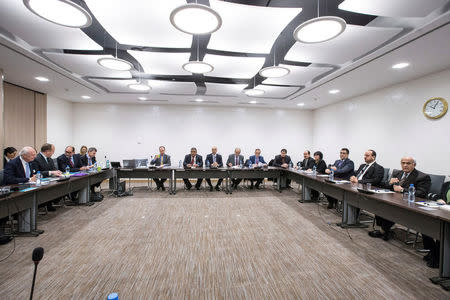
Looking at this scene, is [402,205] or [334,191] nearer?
[402,205]

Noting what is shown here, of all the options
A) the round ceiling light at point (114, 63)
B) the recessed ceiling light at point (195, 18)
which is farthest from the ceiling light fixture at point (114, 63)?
the recessed ceiling light at point (195, 18)

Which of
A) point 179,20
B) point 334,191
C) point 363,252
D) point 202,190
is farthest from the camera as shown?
point 202,190

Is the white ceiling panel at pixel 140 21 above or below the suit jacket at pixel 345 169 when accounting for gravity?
above

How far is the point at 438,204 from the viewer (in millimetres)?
2414

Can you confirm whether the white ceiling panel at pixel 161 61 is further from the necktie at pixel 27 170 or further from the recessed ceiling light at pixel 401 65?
the recessed ceiling light at pixel 401 65

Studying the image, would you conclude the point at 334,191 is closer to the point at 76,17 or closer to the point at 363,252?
the point at 363,252

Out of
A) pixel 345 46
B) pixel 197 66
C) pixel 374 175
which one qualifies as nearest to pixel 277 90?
pixel 345 46

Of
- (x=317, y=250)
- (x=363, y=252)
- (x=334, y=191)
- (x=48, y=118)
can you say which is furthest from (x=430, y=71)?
(x=48, y=118)

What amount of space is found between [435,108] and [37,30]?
23.2 ft

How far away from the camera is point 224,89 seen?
5895 mm

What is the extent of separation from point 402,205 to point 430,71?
11.6 feet

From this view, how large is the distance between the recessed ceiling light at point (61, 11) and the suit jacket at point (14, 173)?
2.45 meters

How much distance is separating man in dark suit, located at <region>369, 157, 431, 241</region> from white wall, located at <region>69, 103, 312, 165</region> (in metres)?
5.62

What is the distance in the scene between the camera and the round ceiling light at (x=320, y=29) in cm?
216
